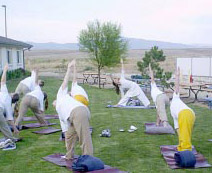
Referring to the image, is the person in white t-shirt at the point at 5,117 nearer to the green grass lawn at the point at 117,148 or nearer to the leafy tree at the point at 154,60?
the green grass lawn at the point at 117,148

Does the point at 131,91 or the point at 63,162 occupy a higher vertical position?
the point at 131,91

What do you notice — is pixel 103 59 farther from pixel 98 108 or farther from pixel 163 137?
pixel 163 137

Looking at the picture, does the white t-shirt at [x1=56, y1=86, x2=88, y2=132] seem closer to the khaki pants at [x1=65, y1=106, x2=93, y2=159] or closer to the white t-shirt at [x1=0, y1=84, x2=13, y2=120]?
the khaki pants at [x1=65, y1=106, x2=93, y2=159]

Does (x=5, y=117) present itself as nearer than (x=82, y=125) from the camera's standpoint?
No

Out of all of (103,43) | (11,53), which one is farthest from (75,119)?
(11,53)

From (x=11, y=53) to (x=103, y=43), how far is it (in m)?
7.38

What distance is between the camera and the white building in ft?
77.3

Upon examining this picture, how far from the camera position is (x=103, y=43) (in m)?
23.2

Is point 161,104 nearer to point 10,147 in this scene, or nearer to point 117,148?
point 117,148

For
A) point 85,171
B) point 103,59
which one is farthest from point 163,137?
point 103,59

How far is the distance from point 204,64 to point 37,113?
17497 millimetres

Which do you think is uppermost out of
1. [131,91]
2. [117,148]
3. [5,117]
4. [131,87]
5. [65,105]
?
[65,105]

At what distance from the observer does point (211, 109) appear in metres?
13.1

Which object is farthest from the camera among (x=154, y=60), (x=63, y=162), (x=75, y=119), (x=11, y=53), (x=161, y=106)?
(x=11, y=53)
